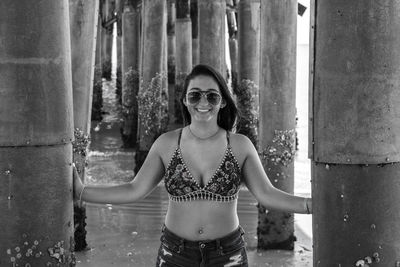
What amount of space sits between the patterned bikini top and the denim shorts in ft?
0.58

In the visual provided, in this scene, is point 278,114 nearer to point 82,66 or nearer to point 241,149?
point 82,66

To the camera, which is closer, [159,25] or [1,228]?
[1,228]

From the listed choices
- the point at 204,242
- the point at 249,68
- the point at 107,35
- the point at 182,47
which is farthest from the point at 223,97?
the point at 107,35

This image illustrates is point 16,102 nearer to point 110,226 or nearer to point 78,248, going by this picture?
point 78,248

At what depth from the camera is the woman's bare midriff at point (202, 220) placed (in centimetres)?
288

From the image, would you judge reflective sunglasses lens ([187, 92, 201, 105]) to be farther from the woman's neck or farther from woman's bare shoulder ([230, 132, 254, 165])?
woman's bare shoulder ([230, 132, 254, 165])

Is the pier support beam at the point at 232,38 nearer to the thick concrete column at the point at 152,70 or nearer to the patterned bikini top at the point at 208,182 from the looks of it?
the thick concrete column at the point at 152,70

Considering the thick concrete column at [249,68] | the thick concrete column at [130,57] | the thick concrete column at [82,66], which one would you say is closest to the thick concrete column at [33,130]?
the thick concrete column at [82,66]

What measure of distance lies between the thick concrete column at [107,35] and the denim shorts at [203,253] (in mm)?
22479

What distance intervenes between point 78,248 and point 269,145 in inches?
82.8

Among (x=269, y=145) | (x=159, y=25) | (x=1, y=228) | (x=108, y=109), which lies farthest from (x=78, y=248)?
(x=108, y=109)

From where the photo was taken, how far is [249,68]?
1321 cm

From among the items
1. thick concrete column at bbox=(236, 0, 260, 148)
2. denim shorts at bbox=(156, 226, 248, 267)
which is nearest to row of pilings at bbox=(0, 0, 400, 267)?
denim shorts at bbox=(156, 226, 248, 267)

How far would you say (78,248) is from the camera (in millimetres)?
6371
